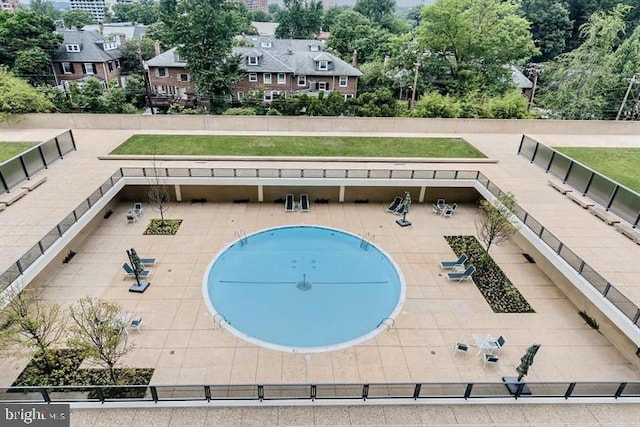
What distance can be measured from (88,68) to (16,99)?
1120 inches

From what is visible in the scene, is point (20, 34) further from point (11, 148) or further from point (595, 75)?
point (595, 75)

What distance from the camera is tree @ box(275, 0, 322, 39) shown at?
280 ft

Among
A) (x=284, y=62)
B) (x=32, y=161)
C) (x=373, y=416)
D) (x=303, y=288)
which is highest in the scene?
(x=284, y=62)

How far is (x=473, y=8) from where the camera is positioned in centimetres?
3250

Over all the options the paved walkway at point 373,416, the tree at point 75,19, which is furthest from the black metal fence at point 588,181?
the tree at point 75,19

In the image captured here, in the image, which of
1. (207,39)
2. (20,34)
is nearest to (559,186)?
(207,39)

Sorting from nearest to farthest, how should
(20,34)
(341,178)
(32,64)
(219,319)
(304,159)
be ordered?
1. (219,319)
2. (341,178)
3. (304,159)
4. (32,64)
5. (20,34)

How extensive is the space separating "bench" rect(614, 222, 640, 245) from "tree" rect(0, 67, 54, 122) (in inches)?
1310

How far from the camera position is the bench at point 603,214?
1583cm

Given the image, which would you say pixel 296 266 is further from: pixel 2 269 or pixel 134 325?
pixel 2 269

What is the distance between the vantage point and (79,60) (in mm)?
47188

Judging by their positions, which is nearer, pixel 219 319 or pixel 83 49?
pixel 219 319

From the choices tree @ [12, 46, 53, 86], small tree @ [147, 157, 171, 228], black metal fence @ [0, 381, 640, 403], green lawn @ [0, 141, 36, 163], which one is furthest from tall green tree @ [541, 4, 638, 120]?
tree @ [12, 46, 53, 86]

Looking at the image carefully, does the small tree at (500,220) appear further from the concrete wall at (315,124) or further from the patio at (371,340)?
the concrete wall at (315,124)
